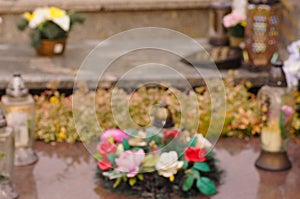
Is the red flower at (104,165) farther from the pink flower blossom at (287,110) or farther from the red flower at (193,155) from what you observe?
the pink flower blossom at (287,110)

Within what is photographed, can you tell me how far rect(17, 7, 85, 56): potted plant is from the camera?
487 cm

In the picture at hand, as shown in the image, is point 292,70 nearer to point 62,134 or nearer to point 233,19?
point 62,134

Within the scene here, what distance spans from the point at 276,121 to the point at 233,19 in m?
1.81

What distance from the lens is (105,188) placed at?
3.00m

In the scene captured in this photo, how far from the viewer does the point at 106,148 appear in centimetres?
305

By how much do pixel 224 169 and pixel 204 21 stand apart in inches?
133

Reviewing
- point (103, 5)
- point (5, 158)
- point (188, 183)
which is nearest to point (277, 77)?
point (188, 183)

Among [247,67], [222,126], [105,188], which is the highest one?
[247,67]

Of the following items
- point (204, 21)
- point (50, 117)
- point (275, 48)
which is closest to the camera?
point (50, 117)

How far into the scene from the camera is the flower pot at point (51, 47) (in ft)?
16.5

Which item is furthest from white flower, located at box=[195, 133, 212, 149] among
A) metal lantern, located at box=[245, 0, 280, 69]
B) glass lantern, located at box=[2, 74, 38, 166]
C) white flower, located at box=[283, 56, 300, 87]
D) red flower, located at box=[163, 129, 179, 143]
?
metal lantern, located at box=[245, 0, 280, 69]

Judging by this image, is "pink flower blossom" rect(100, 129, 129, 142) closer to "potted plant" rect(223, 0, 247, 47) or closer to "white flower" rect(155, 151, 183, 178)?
"white flower" rect(155, 151, 183, 178)

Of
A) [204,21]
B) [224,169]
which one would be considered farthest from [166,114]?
[204,21]

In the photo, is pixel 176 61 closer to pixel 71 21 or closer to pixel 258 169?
pixel 71 21
